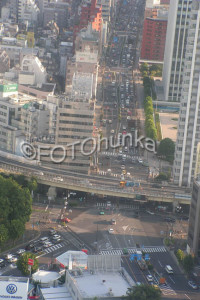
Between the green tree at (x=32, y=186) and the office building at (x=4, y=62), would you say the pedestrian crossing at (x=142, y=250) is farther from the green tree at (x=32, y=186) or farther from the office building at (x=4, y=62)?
the office building at (x=4, y=62)

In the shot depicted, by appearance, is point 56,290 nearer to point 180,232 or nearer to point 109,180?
point 180,232

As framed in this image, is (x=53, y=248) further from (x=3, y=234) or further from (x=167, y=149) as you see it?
(x=167, y=149)

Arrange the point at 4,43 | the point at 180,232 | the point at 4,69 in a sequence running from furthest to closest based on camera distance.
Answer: the point at 4,43
the point at 4,69
the point at 180,232

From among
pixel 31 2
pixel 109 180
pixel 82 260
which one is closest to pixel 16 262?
pixel 82 260

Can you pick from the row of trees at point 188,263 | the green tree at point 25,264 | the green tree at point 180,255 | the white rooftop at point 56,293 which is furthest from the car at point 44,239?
the white rooftop at point 56,293

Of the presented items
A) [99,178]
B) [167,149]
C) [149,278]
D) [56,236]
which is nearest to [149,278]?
[149,278]
